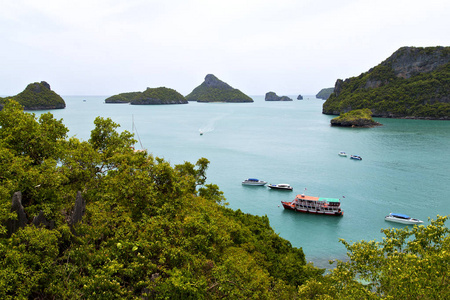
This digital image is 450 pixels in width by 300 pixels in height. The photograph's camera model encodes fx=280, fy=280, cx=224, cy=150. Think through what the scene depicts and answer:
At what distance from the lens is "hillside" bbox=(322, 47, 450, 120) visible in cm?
12394

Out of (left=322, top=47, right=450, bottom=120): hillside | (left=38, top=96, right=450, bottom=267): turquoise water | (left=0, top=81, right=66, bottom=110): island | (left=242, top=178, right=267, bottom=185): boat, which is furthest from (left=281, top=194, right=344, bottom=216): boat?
(left=0, top=81, right=66, bottom=110): island

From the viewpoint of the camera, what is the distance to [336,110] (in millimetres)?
150000

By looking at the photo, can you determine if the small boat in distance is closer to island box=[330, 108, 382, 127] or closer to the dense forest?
the dense forest

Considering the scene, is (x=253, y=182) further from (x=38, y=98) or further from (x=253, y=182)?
(x=38, y=98)

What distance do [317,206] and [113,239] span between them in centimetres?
2757

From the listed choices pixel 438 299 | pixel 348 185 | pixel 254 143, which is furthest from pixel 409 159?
pixel 438 299

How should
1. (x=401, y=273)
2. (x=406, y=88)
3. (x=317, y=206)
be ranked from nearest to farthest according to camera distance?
(x=401, y=273) → (x=317, y=206) → (x=406, y=88)

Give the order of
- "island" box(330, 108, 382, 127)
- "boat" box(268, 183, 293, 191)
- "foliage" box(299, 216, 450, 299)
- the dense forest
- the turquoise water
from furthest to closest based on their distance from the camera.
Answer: "island" box(330, 108, 382, 127), "boat" box(268, 183, 293, 191), the turquoise water, the dense forest, "foliage" box(299, 216, 450, 299)

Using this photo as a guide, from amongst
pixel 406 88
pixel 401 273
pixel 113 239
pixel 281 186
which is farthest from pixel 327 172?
pixel 406 88

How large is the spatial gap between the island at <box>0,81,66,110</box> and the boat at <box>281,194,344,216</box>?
15025 centimetres

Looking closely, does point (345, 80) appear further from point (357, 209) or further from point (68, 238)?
point (68, 238)

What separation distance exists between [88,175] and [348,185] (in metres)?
37.9

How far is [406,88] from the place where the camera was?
442 feet

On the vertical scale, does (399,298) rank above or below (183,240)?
below
